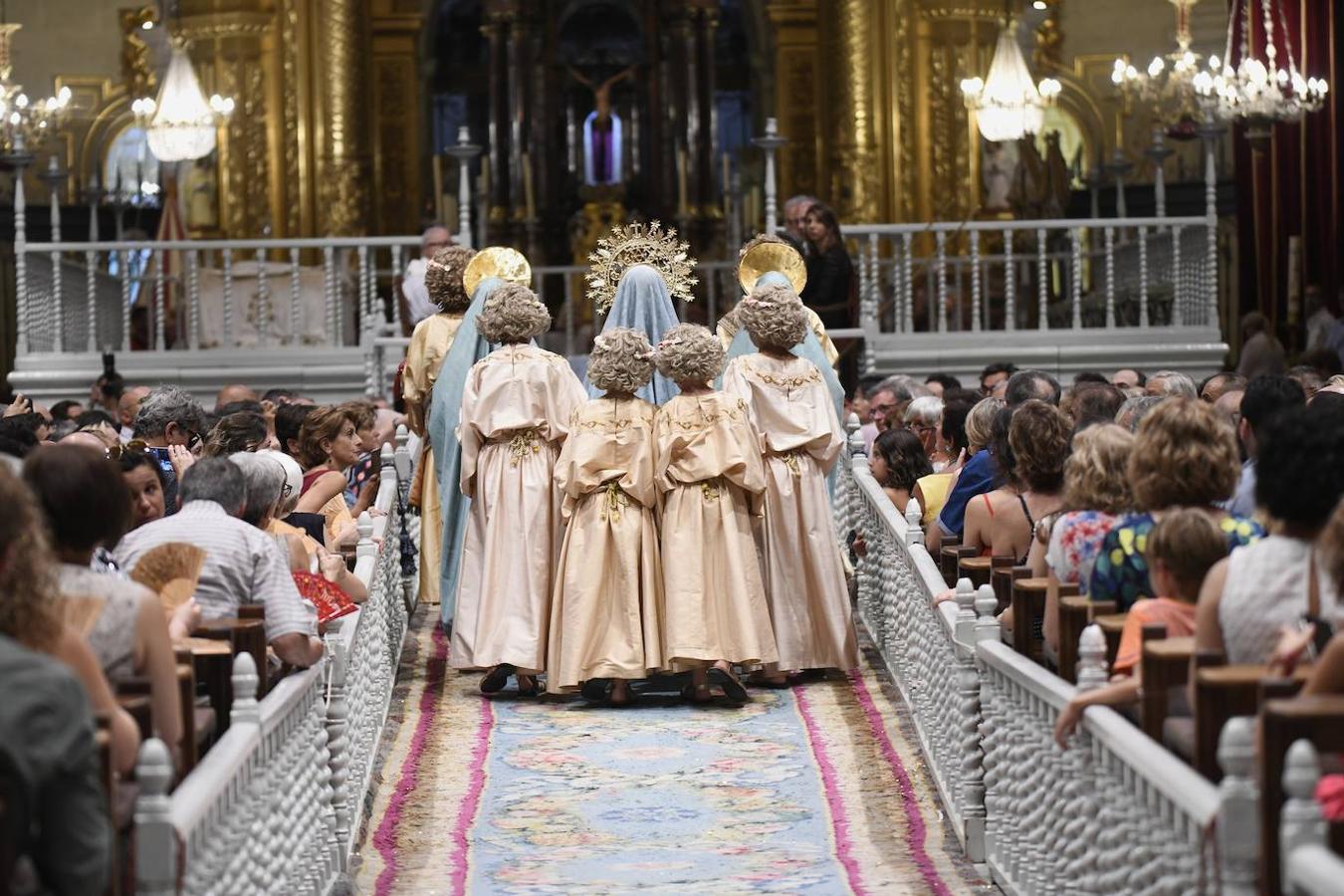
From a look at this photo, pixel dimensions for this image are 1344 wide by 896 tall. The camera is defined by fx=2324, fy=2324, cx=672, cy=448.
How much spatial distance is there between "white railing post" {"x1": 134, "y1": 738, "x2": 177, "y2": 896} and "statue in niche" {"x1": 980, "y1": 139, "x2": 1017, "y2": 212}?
16.0m

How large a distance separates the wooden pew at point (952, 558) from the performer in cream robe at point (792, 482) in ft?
4.39

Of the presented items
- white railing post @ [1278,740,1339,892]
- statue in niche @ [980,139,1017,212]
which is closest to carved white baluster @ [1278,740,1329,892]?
white railing post @ [1278,740,1339,892]

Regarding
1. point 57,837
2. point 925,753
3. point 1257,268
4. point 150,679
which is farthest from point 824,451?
point 1257,268

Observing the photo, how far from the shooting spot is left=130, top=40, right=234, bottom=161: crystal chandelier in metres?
16.4

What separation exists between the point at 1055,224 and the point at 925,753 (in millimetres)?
7772

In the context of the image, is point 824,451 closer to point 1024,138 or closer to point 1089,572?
point 1089,572

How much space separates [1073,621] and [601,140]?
18.1 meters

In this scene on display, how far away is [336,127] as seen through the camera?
65.3 feet

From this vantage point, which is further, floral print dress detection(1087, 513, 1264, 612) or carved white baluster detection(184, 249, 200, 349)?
carved white baluster detection(184, 249, 200, 349)

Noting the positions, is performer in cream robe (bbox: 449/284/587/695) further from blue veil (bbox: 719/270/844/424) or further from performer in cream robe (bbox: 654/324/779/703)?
blue veil (bbox: 719/270/844/424)

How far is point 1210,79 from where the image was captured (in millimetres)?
14391

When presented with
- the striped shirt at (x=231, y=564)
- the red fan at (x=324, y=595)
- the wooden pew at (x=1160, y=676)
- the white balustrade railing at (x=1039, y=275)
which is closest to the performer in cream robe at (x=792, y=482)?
the red fan at (x=324, y=595)

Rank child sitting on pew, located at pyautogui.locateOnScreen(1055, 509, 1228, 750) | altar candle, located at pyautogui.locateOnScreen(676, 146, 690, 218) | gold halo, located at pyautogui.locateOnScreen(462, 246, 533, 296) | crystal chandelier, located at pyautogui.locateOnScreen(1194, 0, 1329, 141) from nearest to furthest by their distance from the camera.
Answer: child sitting on pew, located at pyautogui.locateOnScreen(1055, 509, 1228, 750), gold halo, located at pyautogui.locateOnScreen(462, 246, 533, 296), crystal chandelier, located at pyautogui.locateOnScreen(1194, 0, 1329, 141), altar candle, located at pyautogui.locateOnScreen(676, 146, 690, 218)

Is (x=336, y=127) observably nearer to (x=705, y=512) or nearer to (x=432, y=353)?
(x=432, y=353)
